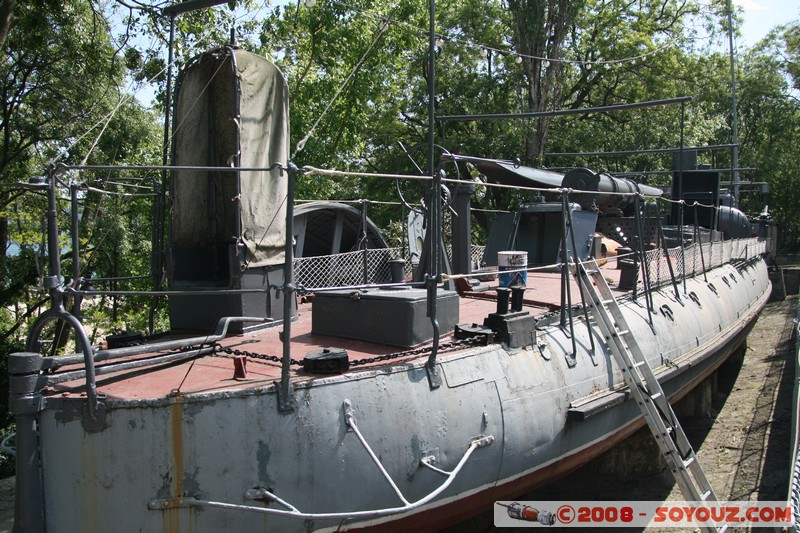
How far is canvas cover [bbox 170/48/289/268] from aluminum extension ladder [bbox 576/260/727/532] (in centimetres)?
287

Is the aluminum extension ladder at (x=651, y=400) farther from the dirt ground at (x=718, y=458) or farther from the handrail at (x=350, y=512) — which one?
the handrail at (x=350, y=512)

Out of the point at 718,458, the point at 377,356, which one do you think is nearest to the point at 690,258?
the point at 718,458

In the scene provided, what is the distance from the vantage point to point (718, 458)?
28.5ft

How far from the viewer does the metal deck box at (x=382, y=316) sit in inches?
199

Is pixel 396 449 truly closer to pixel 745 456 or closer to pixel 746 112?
pixel 745 456

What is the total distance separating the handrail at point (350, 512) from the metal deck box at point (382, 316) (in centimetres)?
92

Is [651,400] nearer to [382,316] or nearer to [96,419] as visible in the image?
[382,316]

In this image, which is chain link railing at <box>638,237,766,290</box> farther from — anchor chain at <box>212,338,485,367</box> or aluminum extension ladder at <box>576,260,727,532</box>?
anchor chain at <box>212,338,485,367</box>

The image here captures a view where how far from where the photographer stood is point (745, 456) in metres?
8.57

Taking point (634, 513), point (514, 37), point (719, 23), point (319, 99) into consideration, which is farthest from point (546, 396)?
point (719, 23)

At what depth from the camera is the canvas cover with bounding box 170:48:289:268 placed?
5660 millimetres

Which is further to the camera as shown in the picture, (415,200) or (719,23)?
(719,23)

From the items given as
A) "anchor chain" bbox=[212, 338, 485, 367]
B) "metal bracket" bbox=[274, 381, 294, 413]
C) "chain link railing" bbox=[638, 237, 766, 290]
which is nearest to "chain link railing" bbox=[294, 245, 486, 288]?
"chain link railing" bbox=[638, 237, 766, 290]

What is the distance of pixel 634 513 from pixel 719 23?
30.0 meters
